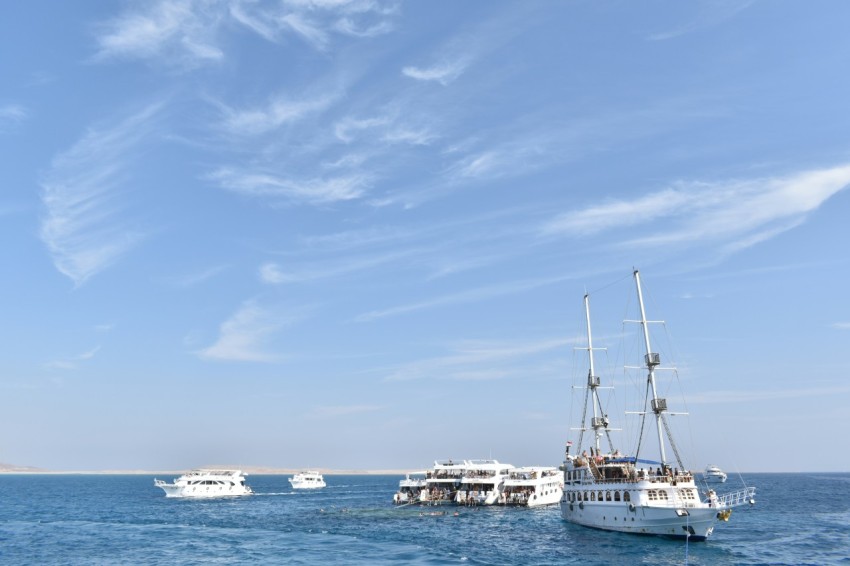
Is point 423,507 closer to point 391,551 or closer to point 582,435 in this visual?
point 582,435

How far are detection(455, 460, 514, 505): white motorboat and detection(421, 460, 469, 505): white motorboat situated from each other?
155 cm

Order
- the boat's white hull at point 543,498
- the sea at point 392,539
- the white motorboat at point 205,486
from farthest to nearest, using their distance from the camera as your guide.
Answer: the white motorboat at point 205,486 → the boat's white hull at point 543,498 → the sea at point 392,539

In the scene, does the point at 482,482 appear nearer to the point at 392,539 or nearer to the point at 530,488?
the point at 530,488

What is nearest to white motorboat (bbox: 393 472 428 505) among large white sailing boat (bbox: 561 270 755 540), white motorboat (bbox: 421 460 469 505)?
white motorboat (bbox: 421 460 469 505)

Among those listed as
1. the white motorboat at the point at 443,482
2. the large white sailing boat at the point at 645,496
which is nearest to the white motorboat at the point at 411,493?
the white motorboat at the point at 443,482

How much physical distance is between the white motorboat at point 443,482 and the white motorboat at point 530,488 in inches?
418

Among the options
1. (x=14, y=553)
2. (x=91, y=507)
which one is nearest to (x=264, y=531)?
(x=14, y=553)

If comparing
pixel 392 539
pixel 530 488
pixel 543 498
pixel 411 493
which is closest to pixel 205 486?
pixel 411 493

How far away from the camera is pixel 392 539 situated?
2899 inches

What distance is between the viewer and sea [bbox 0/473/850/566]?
61.0 metres

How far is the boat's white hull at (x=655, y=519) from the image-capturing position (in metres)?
65.4

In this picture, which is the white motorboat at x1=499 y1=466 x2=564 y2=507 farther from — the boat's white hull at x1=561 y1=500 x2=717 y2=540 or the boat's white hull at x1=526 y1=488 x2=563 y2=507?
the boat's white hull at x1=561 y1=500 x2=717 y2=540

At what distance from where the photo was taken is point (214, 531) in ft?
273

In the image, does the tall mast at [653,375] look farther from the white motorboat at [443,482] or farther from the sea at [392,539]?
the white motorboat at [443,482]
